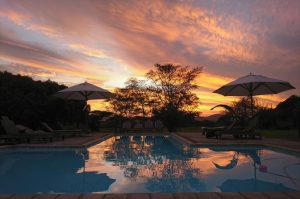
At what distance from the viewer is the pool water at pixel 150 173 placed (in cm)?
530

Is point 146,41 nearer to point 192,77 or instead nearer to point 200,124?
point 192,77

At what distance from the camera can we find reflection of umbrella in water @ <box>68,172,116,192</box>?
5.23 metres

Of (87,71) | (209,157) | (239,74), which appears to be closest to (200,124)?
(239,74)

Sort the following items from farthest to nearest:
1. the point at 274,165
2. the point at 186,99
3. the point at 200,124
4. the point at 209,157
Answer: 1. the point at 200,124
2. the point at 186,99
3. the point at 209,157
4. the point at 274,165

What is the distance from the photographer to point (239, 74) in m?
20.4

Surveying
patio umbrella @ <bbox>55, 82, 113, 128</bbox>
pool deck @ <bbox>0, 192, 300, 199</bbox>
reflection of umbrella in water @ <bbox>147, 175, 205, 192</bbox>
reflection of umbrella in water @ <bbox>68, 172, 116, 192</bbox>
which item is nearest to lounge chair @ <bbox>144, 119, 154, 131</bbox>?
patio umbrella @ <bbox>55, 82, 113, 128</bbox>

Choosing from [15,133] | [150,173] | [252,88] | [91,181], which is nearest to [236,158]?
[150,173]

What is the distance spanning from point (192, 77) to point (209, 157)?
59.6ft

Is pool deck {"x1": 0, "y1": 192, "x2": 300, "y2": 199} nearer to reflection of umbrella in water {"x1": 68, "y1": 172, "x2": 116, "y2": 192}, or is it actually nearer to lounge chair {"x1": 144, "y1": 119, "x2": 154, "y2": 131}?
reflection of umbrella in water {"x1": 68, "y1": 172, "x2": 116, "y2": 192}

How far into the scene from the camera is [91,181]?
5.87 m

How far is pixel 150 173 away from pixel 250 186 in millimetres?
2118

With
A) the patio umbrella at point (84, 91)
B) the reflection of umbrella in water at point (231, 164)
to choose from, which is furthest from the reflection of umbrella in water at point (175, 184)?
the patio umbrella at point (84, 91)

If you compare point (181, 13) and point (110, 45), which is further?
point (110, 45)

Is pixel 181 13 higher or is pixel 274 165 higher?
pixel 181 13
